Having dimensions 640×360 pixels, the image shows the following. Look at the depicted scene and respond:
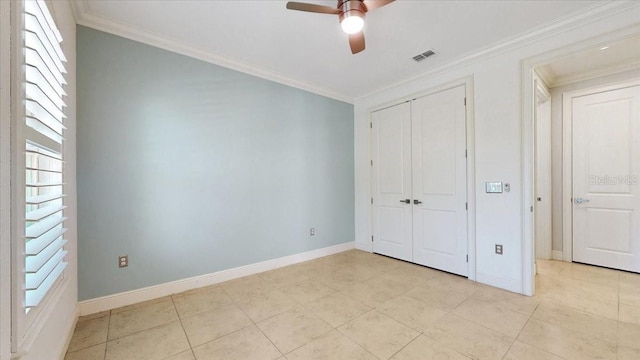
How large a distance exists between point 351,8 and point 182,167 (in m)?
2.19

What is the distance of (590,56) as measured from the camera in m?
2.90

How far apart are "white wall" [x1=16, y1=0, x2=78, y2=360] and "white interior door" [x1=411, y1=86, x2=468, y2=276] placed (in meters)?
3.55

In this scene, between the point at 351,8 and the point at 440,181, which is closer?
the point at 351,8

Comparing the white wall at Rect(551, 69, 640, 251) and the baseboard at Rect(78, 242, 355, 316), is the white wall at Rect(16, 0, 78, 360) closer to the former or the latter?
the baseboard at Rect(78, 242, 355, 316)

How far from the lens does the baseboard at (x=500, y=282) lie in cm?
259

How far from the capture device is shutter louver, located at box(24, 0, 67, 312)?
1.13 m

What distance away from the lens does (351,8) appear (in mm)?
1858

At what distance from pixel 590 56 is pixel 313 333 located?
4173mm

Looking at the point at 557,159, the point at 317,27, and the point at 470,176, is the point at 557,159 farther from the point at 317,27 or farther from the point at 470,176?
the point at 317,27

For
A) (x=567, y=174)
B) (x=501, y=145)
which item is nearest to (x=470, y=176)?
(x=501, y=145)

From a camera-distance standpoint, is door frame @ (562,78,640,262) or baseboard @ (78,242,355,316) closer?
baseboard @ (78,242,355,316)

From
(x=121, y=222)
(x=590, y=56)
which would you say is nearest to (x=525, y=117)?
(x=590, y=56)

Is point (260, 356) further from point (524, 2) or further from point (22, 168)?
point (524, 2)

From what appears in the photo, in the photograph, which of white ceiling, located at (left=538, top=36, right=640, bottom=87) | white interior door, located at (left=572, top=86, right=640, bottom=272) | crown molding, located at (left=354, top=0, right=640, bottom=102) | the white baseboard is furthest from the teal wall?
white interior door, located at (left=572, top=86, right=640, bottom=272)
